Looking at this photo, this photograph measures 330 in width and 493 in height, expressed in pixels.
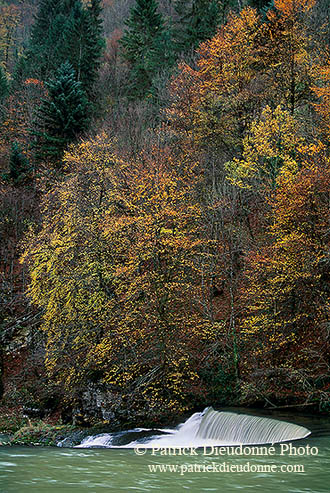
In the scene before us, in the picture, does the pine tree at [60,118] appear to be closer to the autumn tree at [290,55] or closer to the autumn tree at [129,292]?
the autumn tree at [290,55]

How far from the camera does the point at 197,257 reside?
2066 centimetres

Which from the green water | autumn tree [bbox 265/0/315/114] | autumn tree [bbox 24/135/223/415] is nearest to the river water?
the green water

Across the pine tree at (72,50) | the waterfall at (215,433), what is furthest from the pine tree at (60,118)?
the waterfall at (215,433)

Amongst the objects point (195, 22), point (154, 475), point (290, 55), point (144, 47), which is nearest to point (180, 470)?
point (154, 475)

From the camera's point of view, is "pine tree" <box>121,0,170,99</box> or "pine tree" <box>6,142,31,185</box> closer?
"pine tree" <box>6,142,31,185</box>

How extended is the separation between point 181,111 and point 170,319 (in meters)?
15.3

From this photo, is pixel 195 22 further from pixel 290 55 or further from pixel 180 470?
pixel 180 470

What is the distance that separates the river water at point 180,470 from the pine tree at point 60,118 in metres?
25.7

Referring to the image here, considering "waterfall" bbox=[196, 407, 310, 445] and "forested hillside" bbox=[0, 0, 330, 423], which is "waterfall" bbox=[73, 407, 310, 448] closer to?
"waterfall" bbox=[196, 407, 310, 445]

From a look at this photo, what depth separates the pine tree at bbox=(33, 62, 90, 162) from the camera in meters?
36.2

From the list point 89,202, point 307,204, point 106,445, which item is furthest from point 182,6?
point 106,445

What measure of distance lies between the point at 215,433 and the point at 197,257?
7479 millimetres

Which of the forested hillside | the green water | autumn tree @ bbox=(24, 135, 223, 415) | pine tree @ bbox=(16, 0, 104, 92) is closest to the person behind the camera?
the green water

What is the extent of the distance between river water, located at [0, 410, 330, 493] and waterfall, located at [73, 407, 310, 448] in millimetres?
700
